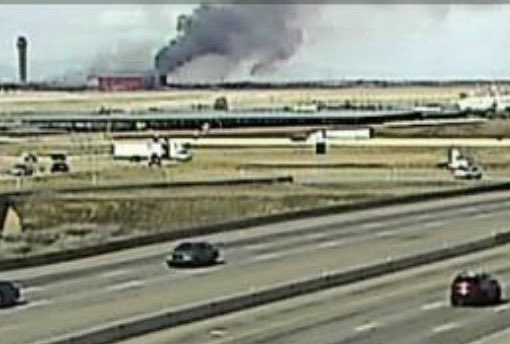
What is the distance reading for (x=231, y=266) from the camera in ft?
183

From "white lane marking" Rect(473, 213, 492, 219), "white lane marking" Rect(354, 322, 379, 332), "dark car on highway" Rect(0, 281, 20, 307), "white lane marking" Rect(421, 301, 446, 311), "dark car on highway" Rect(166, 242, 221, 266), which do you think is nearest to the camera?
"white lane marking" Rect(354, 322, 379, 332)

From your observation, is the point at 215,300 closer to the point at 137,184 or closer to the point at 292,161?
the point at 137,184

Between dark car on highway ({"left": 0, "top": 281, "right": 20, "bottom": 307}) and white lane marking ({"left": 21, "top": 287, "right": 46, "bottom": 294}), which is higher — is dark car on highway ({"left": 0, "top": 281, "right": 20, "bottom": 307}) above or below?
above

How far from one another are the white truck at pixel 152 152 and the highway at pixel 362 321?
80.0m

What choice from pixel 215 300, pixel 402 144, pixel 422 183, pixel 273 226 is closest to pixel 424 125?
pixel 402 144

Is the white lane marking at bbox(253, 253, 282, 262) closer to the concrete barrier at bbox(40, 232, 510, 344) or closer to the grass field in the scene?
the concrete barrier at bbox(40, 232, 510, 344)

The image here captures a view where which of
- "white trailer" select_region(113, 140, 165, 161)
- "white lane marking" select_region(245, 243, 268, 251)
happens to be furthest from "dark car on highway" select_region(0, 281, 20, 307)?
"white trailer" select_region(113, 140, 165, 161)

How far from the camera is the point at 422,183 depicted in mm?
102688

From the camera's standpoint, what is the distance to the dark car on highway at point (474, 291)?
43438 millimetres

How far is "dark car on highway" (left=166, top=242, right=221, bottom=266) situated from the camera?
54.6m

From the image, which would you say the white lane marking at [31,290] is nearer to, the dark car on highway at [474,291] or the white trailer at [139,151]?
the dark car on highway at [474,291]

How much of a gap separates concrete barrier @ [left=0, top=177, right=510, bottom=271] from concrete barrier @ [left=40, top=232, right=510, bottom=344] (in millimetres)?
11176

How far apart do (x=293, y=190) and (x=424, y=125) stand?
10580 cm

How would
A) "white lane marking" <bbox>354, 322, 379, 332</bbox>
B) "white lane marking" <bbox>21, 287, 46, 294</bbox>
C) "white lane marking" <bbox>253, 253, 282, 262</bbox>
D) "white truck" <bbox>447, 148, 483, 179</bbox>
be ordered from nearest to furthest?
"white lane marking" <bbox>354, 322, 379, 332</bbox> → "white lane marking" <bbox>21, 287, 46, 294</bbox> → "white lane marking" <bbox>253, 253, 282, 262</bbox> → "white truck" <bbox>447, 148, 483, 179</bbox>
